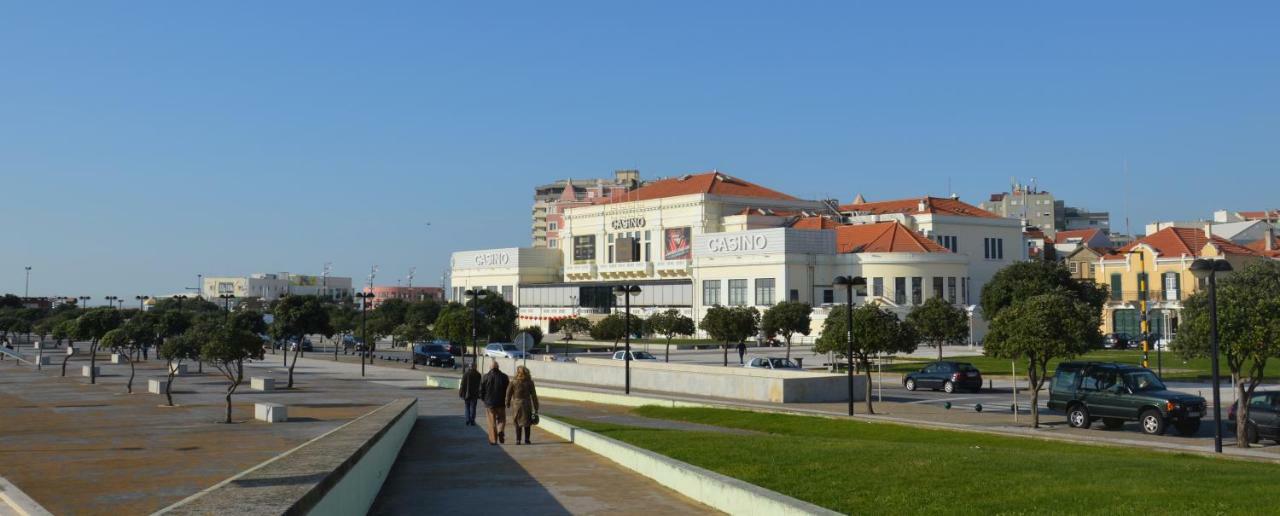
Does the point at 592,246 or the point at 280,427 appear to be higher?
the point at 592,246

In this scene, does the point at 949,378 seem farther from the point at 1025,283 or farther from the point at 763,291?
the point at 763,291

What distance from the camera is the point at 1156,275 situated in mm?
88188

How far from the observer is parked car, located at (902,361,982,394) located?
4434cm

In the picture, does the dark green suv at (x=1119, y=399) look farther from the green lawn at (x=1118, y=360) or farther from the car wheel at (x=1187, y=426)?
the green lawn at (x=1118, y=360)

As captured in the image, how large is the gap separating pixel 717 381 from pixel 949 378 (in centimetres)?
954

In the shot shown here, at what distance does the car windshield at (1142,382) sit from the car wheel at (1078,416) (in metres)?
1.30

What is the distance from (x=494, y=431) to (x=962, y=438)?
35.4 feet

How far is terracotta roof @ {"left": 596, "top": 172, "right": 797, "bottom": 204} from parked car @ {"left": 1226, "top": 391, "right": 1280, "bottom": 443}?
9683 centimetres

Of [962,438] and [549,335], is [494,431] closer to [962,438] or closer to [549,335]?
[962,438]

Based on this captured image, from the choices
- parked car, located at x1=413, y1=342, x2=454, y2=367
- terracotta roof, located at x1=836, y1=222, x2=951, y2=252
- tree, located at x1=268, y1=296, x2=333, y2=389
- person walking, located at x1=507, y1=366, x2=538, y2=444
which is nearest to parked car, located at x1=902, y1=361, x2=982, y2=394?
person walking, located at x1=507, y1=366, x2=538, y2=444

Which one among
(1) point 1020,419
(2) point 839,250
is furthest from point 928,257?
(1) point 1020,419

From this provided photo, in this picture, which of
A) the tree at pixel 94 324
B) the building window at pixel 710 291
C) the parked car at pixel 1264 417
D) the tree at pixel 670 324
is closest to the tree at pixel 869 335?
the parked car at pixel 1264 417

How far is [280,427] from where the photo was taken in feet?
108

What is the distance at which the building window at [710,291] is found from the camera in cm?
11025
